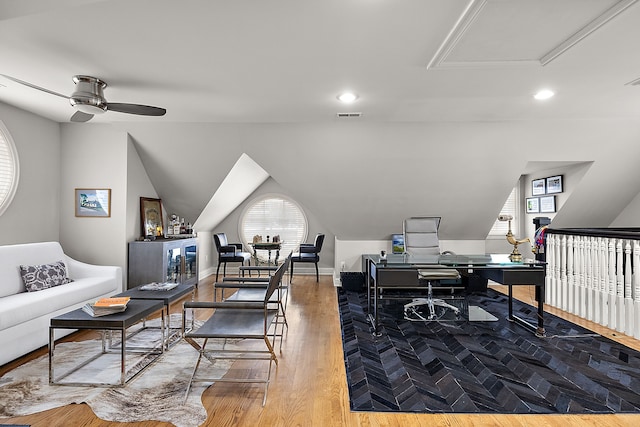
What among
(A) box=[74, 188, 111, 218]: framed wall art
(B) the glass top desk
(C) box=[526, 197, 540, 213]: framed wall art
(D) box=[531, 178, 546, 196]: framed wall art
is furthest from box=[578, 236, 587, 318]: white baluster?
(A) box=[74, 188, 111, 218]: framed wall art

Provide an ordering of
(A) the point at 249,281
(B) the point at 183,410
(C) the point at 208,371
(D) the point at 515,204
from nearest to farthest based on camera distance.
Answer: (B) the point at 183,410 → (C) the point at 208,371 → (A) the point at 249,281 → (D) the point at 515,204

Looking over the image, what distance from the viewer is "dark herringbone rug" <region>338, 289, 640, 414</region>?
2.39 meters

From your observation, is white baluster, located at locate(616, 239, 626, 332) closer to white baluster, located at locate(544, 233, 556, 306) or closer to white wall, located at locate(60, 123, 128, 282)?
white baluster, located at locate(544, 233, 556, 306)

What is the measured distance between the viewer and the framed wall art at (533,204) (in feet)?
21.3

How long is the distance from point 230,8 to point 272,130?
9.05 ft

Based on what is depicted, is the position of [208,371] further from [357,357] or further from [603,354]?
[603,354]

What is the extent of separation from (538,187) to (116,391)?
22.8ft

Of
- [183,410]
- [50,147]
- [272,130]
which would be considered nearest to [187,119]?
[272,130]

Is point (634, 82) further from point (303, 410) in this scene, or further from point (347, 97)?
point (303, 410)

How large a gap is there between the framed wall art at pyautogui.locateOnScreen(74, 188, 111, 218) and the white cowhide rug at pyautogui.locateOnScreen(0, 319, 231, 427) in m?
2.29

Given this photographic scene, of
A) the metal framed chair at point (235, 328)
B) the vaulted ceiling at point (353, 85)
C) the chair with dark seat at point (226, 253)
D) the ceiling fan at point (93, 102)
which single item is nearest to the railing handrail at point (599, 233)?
the vaulted ceiling at point (353, 85)

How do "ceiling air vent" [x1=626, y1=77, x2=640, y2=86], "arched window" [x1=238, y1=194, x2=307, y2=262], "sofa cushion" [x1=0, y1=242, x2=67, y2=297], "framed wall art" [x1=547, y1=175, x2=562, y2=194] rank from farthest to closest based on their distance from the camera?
"arched window" [x1=238, y1=194, x2=307, y2=262], "framed wall art" [x1=547, y1=175, x2=562, y2=194], "sofa cushion" [x1=0, y1=242, x2=67, y2=297], "ceiling air vent" [x1=626, y1=77, x2=640, y2=86]

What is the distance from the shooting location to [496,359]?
10.3ft

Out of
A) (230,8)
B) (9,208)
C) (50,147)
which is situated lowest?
(9,208)
